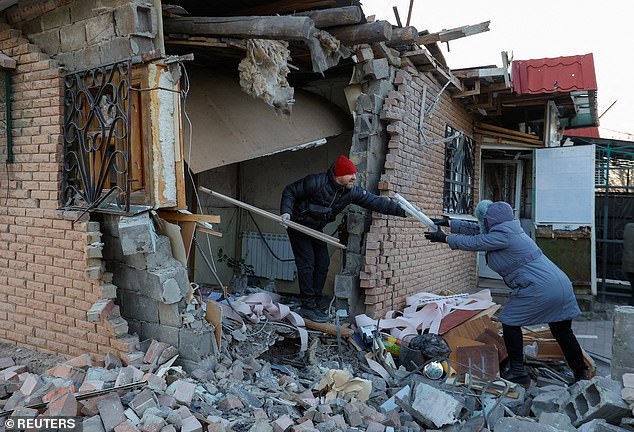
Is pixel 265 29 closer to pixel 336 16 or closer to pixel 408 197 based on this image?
pixel 336 16

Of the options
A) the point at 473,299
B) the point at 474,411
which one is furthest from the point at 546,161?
the point at 474,411

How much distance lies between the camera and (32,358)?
450cm

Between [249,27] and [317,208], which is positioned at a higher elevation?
[249,27]

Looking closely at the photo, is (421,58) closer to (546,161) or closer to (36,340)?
(546,161)

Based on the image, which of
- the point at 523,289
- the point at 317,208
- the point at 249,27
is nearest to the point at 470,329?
the point at 523,289

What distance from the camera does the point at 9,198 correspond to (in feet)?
15.7

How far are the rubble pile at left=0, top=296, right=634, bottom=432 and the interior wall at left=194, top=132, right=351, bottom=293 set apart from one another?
3022mm

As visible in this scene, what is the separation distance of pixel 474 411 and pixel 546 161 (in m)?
6.53

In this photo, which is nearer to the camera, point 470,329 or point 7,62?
point 7,62

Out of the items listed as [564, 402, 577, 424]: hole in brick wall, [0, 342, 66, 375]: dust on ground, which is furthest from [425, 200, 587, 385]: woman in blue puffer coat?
[0, 342, 66, 375]: dust on ground

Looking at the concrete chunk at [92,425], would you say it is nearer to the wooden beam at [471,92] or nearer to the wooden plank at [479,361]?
the wooden plank at [479,361]

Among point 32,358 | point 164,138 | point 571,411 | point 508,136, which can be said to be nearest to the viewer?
point 571,411

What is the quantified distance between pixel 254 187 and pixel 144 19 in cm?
428

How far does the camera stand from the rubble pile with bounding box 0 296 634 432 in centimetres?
322
